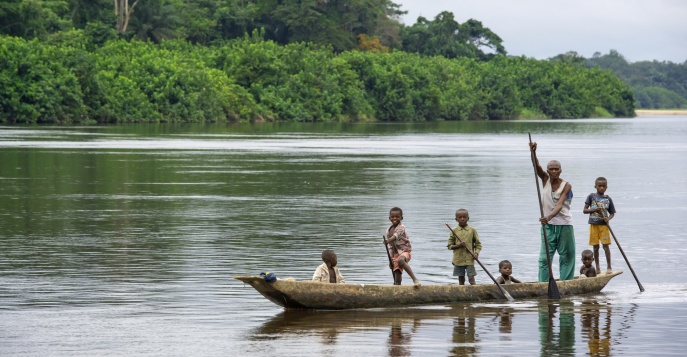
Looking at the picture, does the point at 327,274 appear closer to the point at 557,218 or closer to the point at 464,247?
the point at 464,247

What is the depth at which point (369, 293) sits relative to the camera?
40.9 ft

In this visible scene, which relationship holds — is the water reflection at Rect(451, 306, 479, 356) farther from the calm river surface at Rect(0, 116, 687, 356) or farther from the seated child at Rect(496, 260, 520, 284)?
the seated child at Rect(496, 260, 520, 284)

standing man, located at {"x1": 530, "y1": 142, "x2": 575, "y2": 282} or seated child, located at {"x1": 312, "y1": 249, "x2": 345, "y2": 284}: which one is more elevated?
standing man, located at {"x1": 530, "y1": 142, "x2": 575, "y2": 282}

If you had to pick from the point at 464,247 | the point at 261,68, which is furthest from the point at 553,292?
Answer: the point at 261,68

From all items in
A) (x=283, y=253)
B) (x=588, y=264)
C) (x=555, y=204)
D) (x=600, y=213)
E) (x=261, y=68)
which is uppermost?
(x=261, y=68)

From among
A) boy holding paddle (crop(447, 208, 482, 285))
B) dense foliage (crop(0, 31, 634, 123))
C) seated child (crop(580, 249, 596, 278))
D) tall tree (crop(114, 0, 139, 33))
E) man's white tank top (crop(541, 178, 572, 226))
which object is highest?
tall tree (crop(114, 0, 139, 33))

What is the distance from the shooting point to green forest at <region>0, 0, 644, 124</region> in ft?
246

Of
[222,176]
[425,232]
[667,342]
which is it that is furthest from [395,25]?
[667,342]

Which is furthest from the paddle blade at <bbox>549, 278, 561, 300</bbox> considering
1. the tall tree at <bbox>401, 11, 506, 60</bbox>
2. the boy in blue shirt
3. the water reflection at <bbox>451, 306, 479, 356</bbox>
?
the tall tree at <bbox>401, 11, 506, 60</bbox>

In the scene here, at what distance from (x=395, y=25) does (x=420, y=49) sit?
261 inches

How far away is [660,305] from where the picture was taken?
527 inches

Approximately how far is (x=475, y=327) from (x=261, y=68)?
80.4 metres

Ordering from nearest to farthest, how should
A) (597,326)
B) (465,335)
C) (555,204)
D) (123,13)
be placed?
(465,335) → (597,326) → (555,204) → (123,13)

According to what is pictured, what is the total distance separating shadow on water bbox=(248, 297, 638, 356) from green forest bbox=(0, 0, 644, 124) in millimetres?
59375
